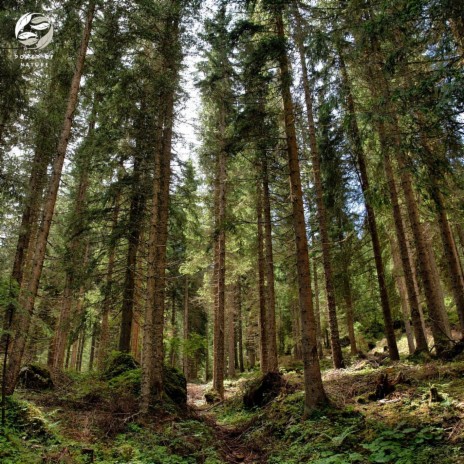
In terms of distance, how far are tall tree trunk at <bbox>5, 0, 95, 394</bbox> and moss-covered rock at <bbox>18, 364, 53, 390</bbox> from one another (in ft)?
6.09

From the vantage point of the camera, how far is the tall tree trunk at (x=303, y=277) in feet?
25.6

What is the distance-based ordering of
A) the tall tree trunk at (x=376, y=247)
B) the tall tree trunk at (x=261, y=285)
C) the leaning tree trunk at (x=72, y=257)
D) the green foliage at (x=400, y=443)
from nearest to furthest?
the green foliage at (x=400, y=443)
the tall tree trunk at (x=376, y=247)
the leaning tree trunk at (x=72, y=257)
the tall tree trunk at (x=261, y=285)

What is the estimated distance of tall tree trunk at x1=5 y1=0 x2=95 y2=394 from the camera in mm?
8312

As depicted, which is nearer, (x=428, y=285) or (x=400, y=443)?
(x=400, y=443)

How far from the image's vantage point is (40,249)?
9.56 meters

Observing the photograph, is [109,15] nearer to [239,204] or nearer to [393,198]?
[239,204]

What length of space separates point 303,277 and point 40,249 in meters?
7.26

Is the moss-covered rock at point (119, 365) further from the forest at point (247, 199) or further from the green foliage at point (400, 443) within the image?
the green foliage at point (400, 443)

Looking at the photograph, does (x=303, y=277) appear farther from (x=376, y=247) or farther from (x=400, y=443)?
(x=376, y=247)

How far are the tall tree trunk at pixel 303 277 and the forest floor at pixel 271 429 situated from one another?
492 mm

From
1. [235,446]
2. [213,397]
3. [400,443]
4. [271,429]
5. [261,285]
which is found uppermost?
[261,285]

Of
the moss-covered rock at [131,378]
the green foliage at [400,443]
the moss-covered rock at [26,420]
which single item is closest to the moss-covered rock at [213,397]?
the moss-covered rock at [131,378]

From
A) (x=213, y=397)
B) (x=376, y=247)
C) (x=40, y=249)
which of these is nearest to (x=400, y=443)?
(x=376, y=247)

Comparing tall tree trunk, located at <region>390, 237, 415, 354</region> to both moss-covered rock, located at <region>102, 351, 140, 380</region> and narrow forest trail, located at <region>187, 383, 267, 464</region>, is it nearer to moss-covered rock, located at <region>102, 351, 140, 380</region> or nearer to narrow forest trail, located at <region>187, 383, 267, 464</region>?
narrow forest trail, located at <region>187, 383, 267, 464</region>
